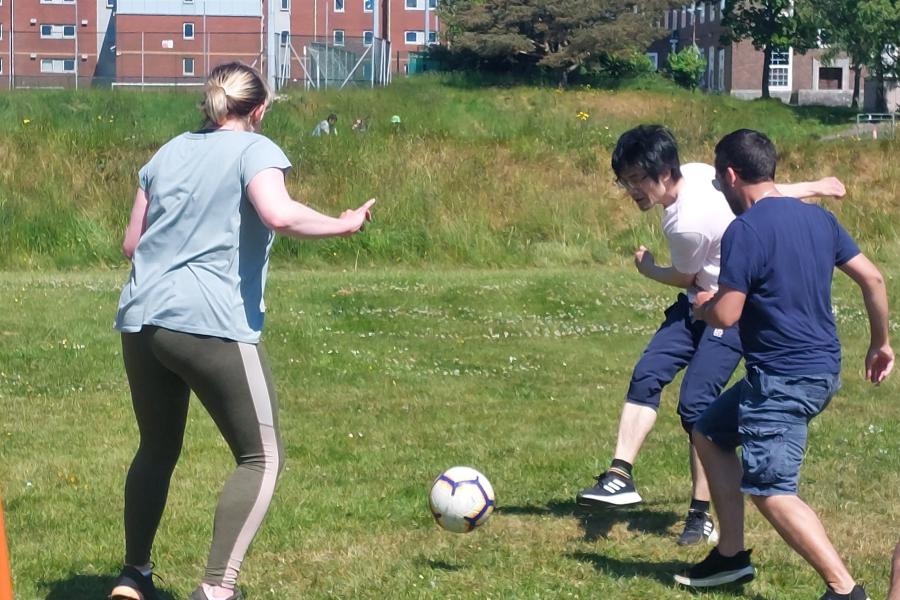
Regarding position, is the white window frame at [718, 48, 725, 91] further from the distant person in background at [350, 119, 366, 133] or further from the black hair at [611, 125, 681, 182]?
the black hair at [611, 125, 681, 182]

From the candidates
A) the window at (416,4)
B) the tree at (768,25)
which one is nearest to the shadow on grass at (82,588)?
the tree at (768,25)

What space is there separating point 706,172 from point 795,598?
188cm

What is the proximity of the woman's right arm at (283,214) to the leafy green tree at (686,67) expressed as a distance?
66410 millimetres

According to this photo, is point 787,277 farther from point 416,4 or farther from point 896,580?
point 416,4

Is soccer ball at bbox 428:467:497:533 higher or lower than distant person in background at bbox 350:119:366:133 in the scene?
lower

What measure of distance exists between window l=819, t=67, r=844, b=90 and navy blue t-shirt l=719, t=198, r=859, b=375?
80695mm

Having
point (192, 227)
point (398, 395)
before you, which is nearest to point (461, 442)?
point (398, 395)

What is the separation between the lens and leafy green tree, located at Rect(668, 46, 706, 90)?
229 feet

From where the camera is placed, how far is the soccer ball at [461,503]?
551cm

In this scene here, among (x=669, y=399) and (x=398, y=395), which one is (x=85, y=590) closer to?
(x=398, y=395)

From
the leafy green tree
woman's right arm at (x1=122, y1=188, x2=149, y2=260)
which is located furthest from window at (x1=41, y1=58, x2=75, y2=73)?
woman's right arm at (x1=122, y1=188, x2=149, y2=260)

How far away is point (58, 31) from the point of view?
76750 millimetres

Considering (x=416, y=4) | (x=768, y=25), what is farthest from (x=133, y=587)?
(x=416, y=4)

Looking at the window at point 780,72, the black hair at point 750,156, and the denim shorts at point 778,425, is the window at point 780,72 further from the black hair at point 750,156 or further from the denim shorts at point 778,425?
the denim shorts at point 778,425
